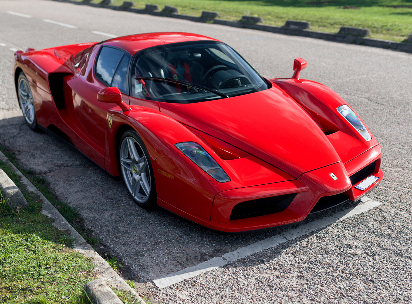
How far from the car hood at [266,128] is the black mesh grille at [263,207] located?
20 centimetres

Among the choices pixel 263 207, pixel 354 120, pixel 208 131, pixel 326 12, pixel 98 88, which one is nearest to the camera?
pixel 263 207

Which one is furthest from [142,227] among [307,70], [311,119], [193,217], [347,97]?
→ [307,70]

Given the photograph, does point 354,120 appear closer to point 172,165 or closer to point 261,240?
point 261,240

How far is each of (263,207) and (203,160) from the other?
0.56 meters

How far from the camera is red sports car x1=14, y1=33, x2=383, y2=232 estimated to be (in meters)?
3.33

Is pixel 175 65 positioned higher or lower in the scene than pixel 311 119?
higher

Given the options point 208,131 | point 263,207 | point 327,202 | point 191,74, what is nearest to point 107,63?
point 191,74

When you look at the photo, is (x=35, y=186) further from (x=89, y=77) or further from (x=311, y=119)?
(x=311, y=119)

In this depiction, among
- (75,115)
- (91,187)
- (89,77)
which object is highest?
(89,77)

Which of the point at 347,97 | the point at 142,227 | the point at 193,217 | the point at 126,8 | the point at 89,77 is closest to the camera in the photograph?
the point at 193,217

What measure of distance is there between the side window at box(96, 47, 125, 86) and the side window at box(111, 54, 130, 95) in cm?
7

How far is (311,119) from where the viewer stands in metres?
4.18

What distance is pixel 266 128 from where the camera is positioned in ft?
12.5

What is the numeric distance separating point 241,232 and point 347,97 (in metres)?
4.66
